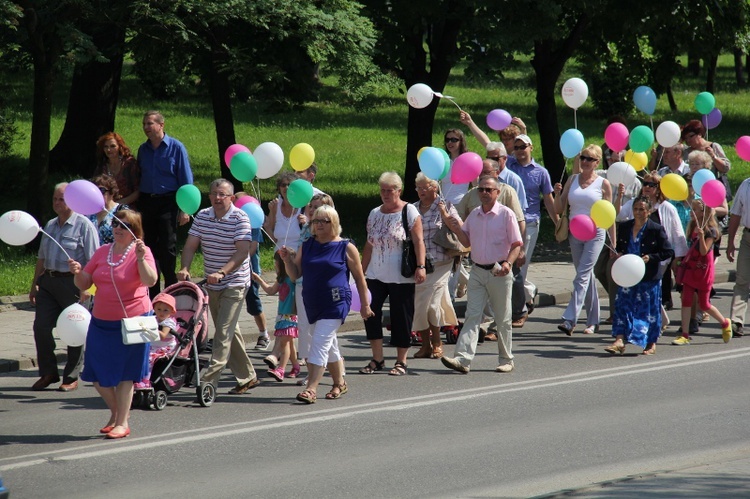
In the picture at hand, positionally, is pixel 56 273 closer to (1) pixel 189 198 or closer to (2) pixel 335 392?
(1) pixel 189 198

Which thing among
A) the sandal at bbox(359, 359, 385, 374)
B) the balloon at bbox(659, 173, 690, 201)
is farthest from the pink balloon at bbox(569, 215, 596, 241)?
the sandal at bbox(359, 359, 385, 374)

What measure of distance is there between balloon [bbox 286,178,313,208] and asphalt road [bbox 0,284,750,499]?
5.30ft

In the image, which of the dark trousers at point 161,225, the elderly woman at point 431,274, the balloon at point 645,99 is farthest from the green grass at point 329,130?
the elderly woman at point 431,274

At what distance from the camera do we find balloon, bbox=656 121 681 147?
44.3 ft

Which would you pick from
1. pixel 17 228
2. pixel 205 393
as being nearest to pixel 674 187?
pixel 205 393

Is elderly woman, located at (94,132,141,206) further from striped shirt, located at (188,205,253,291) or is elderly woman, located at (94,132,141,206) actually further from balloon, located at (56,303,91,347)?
balloon, located at (56,303,91,347)

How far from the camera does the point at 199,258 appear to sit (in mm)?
17156

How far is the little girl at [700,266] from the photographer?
12.5m

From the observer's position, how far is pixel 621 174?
42.3 feet

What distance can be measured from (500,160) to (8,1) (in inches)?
272

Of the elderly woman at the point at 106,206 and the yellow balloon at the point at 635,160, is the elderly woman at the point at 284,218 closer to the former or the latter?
the elderly woman at the point at 106,206

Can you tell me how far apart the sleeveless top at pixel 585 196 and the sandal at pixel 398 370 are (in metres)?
2.77

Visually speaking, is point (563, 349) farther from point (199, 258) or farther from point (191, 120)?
point (191, 120)

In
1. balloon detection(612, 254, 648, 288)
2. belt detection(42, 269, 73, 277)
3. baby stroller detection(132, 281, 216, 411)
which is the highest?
balloon detection(612, 254, 648, 288)
